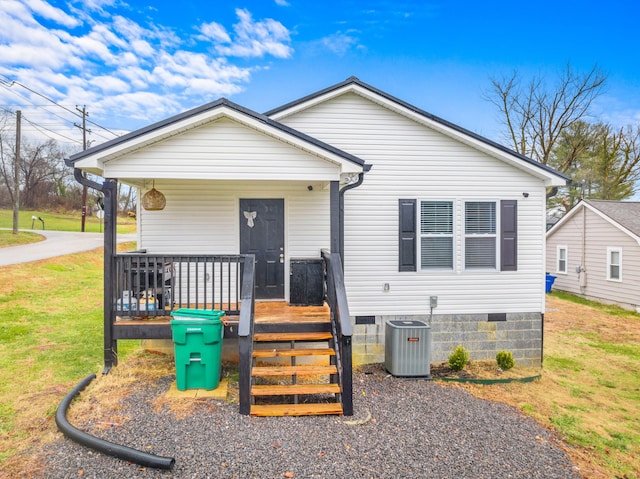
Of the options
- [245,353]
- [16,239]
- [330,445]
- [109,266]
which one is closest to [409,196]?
[245,353]

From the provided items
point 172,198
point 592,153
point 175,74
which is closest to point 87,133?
point 175,74

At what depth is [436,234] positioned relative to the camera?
7.84 meters

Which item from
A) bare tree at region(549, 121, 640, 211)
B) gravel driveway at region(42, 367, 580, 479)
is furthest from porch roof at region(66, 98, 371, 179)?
bare tree at region(549, 121, 640, 211)

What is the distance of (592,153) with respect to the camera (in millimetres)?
23812

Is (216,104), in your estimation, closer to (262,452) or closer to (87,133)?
(262,452)

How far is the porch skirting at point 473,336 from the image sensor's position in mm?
7691

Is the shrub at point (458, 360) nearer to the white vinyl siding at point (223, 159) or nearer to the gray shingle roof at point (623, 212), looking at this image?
the white vinyl siding at point (223, 159)

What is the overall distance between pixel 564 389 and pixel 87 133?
33.0 m

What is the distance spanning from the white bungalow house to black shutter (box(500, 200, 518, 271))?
0.02 metres

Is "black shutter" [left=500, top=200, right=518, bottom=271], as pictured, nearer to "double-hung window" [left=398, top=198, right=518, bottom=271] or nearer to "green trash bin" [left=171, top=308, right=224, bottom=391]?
"double-hung window" [left=398, top=198, right=518, bottom=271]

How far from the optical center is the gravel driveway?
3725mm

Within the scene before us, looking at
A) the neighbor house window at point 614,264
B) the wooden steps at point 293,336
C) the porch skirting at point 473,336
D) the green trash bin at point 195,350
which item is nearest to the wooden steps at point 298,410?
the green trash bin at point 195,350

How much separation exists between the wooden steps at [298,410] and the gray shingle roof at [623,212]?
47.3 ft

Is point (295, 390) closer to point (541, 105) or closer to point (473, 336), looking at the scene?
point (473, 336)
